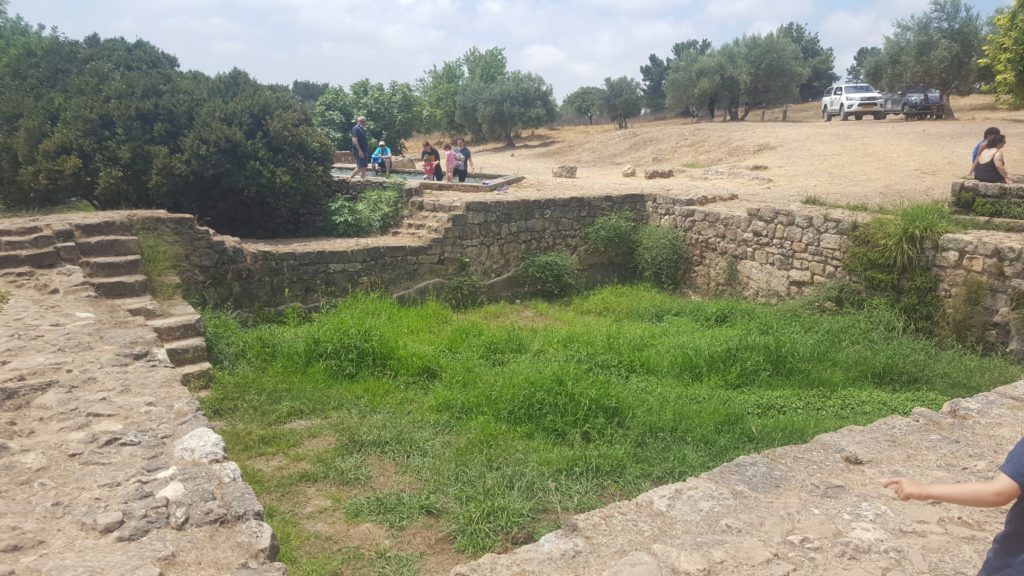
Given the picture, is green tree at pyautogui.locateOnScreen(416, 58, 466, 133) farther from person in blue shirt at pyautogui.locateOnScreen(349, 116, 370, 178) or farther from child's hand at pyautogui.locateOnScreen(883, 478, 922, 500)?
child's hand at pyautogui.locateOnScreen(883, 478, 922, 500)

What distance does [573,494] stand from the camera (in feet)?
14.1

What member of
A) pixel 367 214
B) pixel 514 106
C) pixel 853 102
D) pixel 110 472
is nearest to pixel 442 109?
pixel 514 106

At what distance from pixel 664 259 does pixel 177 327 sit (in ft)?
22.6

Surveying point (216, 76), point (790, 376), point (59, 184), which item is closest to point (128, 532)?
point (790, 376)

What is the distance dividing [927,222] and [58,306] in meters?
8.72

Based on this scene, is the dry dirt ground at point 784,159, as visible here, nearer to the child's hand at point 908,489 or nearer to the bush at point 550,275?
the bush at point 550,275

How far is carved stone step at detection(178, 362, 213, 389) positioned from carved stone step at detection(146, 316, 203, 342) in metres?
0.35

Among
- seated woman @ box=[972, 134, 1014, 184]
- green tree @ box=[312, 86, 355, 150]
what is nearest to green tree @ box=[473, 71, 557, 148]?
green tree @ box=[312, 86, 355, 150]

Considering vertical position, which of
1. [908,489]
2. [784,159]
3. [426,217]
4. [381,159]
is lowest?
[908,489]

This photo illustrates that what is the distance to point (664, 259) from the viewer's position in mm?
10258

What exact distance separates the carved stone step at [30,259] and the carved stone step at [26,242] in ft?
0.28

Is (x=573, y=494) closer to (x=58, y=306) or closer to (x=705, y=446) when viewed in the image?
(x=705, y=446)

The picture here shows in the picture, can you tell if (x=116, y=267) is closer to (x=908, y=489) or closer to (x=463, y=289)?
(x=463, y=289)

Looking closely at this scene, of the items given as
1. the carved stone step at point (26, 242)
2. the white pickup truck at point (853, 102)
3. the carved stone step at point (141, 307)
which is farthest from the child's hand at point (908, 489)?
the white pickup truck at point (853, 102)
